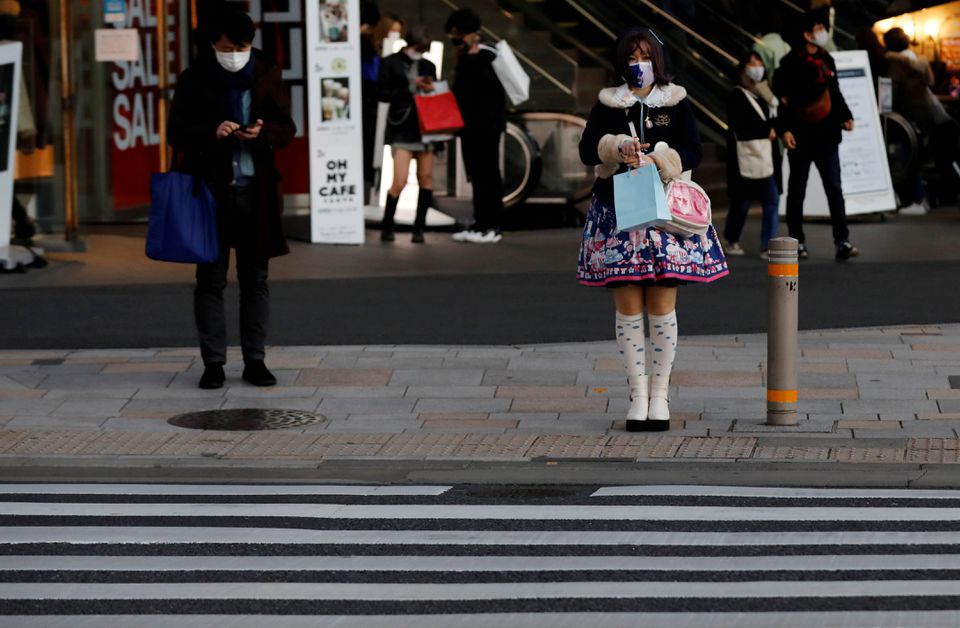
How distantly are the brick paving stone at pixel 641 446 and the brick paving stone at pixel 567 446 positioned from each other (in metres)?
0.04

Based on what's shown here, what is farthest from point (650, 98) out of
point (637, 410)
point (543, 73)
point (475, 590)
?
point (543, 73)

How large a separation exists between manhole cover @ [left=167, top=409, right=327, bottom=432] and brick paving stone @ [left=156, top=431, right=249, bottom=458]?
5.5 inches

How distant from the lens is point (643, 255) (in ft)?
25.2

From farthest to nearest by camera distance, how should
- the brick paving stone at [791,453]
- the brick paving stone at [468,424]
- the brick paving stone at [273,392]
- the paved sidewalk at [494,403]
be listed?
1. the brick paving stone at [273,392]
2. the brick paving stone at [468,424]
3. the paved sidewalk at [494,403]
4. the brick paving stone at [791,453]

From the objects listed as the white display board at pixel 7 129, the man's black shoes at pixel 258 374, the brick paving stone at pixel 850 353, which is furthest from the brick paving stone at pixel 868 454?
the white display board at pixel 7 129

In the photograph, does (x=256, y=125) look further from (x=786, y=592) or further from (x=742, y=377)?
(x=786, y=592)

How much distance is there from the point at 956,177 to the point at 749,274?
21.4 ft

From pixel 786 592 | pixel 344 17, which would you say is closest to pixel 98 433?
pixel 786 592

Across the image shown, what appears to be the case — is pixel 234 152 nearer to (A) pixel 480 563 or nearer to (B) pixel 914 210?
(A) pixel 480 563

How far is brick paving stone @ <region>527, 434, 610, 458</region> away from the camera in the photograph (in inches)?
295

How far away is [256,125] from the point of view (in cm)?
887

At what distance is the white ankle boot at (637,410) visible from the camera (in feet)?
26.1

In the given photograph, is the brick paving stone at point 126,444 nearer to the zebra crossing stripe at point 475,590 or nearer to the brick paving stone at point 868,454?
the zebra crossing stripe at point 475,590

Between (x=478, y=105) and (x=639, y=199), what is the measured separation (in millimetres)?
7723
